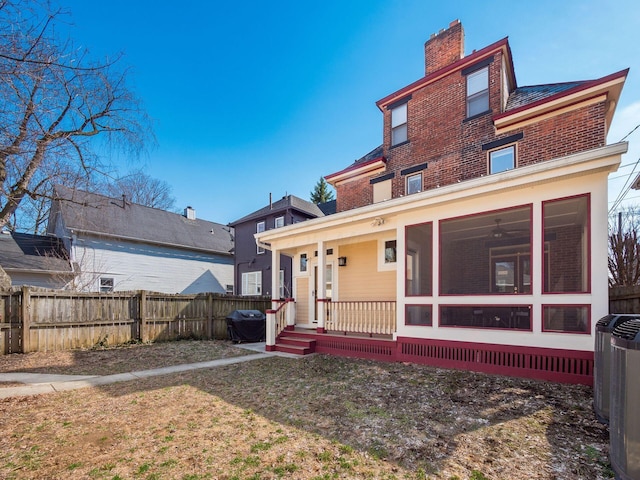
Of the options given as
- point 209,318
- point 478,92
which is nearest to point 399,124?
point 478,92

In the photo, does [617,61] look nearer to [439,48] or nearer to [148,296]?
[439,48]

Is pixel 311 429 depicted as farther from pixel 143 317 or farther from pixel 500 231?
pixel 143 317

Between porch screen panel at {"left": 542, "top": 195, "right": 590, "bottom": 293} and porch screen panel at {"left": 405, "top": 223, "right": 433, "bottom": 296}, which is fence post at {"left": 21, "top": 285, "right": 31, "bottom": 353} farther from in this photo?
porch screen panel at {"left": 542, "top": 195, "right": 590, "bottom": 293}

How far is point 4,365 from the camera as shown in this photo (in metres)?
7.66

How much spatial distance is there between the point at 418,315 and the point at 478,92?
7.06 meters

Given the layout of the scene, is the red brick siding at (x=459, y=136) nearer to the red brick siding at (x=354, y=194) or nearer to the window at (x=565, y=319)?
the red brick siding at (x=354, y=194)

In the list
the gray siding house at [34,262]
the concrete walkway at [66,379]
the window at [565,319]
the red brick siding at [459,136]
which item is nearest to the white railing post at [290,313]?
the concrete walkway at [66,379]

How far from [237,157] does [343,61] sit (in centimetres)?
907

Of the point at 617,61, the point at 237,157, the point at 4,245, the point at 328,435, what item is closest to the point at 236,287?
the point at 237,157

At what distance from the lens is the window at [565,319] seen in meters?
5.46

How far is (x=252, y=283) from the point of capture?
20.0 m

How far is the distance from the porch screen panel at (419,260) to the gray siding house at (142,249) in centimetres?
1339

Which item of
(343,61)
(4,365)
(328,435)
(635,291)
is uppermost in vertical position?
(343,61)

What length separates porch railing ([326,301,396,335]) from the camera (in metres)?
8.17
